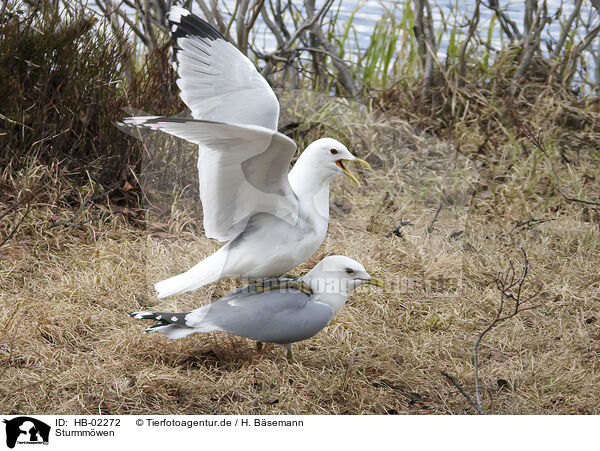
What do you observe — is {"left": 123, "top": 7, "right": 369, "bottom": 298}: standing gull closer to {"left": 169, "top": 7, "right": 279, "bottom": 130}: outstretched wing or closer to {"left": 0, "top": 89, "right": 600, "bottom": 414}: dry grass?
{"left": 169, "top": 7, "right": 279, "bottom": 130}: outstretched wing

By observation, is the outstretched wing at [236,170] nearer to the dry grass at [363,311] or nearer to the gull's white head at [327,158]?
the gull's white head at [327,158]

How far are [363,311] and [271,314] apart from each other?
77 centimetres

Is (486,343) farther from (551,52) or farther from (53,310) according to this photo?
(551,52)

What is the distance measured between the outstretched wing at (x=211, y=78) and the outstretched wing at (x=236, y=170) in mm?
364

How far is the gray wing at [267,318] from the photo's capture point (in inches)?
104

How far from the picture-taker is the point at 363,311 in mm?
3322

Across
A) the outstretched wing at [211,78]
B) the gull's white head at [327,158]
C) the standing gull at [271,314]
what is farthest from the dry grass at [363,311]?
the outstretched wing at [211,78]

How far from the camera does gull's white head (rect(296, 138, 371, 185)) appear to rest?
9.15ft

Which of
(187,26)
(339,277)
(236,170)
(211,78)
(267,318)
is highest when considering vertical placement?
(187,26)

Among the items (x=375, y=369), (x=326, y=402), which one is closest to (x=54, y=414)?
(x=326, y=402)

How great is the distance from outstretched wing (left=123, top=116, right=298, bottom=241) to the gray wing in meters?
0.28
